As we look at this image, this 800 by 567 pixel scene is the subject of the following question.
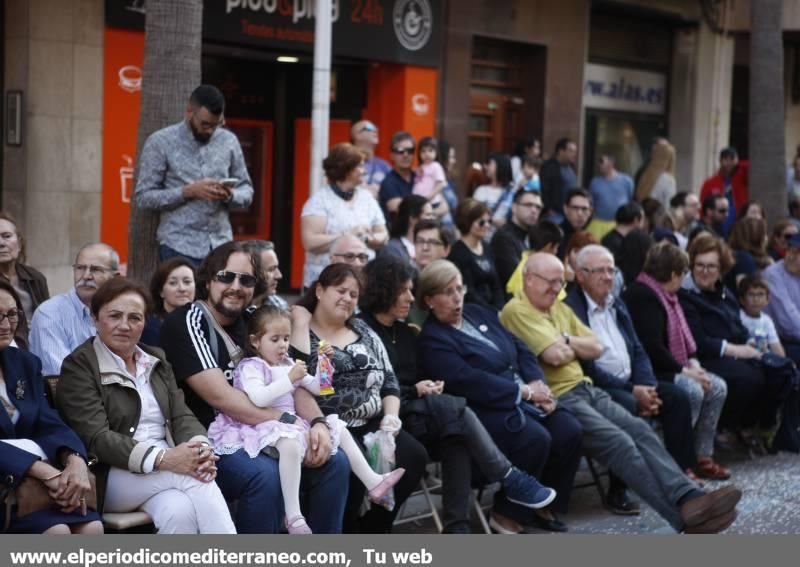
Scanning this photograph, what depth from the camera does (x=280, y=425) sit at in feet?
21.6

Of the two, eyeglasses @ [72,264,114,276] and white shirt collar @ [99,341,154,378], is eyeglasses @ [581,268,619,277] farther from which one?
white shirt collar @ [99,341,154,378]

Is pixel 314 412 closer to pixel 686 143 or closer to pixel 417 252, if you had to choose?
pixel 417 252

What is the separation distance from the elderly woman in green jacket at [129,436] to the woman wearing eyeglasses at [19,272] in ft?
3.35

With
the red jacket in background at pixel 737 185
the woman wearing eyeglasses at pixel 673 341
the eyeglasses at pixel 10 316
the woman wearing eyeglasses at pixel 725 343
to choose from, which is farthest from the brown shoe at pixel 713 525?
the red jacket in background at pixel 737 185

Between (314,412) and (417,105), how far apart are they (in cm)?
1015

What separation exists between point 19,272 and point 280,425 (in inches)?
72.7

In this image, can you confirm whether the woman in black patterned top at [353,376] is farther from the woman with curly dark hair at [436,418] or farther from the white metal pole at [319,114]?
the white metal pole at [319,114]

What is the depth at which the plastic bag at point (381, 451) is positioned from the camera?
278 inches

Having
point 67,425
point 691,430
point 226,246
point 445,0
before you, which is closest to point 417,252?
point 691,430

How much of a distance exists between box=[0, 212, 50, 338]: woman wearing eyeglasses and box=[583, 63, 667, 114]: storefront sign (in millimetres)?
13733

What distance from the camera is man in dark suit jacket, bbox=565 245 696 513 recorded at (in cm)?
915

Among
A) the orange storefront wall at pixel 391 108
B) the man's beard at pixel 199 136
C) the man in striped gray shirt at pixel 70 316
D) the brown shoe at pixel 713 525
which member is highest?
the orange storefront wall at pixel 391 108

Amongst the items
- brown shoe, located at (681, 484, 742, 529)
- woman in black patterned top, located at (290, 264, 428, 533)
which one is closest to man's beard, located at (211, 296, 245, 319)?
woman in black patterned top, located at (290, 264, 428, 533)

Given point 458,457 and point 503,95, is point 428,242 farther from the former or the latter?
point 503,95
